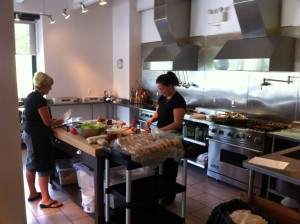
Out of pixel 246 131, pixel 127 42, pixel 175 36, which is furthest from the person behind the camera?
pixel 127 42

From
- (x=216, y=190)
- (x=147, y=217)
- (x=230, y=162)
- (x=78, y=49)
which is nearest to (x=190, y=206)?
(x=216, y=190)

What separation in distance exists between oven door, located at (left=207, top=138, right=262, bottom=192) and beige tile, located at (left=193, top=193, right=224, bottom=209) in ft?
1.39

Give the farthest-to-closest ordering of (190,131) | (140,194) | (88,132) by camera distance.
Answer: (190,131) → (88,132) → (140,194)

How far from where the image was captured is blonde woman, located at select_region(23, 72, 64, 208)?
296 cm

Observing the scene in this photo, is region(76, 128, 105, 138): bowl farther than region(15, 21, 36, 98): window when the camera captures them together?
No

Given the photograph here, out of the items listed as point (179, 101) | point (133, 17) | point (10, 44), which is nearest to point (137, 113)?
point (133, 17)

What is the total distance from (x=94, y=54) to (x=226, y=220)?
4.92 metres

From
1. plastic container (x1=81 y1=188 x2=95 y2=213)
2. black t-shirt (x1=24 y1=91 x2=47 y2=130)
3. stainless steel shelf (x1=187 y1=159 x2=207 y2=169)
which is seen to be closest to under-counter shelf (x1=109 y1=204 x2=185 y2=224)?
plastic container (x1=81 y1=188 x2=95 y2=213)

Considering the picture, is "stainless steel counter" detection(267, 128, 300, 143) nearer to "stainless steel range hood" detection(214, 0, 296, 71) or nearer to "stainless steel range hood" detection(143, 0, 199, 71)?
"stainless steel range hood" detection(214, 0, 296, 71)

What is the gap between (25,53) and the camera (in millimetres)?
5660

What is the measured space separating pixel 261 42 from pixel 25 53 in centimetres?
429

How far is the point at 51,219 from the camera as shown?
2.93 meters

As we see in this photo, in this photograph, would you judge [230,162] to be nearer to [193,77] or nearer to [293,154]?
[293,154]

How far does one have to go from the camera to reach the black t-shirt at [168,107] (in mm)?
3016
